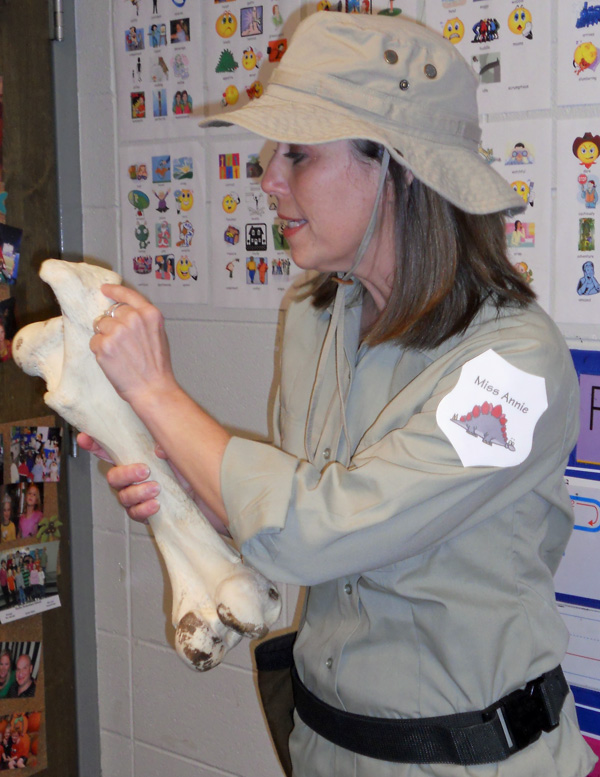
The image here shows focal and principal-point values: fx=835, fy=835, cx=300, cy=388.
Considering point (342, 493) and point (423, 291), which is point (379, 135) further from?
point (342, 493)

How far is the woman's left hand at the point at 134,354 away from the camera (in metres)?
0.93

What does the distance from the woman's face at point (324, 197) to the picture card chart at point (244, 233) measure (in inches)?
28.9

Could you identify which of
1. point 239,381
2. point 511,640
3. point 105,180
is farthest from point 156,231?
point 511,640

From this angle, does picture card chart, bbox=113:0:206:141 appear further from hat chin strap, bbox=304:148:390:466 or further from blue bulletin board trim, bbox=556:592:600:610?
blue bulletin board trim, bbox=556:592:600:610

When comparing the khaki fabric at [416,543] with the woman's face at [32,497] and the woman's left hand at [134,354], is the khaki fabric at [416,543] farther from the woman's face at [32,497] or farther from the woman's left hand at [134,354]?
the woman's face at [32,497]

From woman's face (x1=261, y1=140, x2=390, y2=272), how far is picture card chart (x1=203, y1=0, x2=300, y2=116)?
0.81 metres

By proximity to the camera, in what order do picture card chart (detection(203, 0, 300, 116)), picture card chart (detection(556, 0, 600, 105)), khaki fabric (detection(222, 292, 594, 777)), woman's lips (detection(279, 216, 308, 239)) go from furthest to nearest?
picture card chart (detection(203, 0, 300, 116)) < picture card chart (detection(556, 0, 600, 105)) < woman's lips (detection(279, 216, 308, 239)) < khaki fabric (detection(222, 292, 594, 777))

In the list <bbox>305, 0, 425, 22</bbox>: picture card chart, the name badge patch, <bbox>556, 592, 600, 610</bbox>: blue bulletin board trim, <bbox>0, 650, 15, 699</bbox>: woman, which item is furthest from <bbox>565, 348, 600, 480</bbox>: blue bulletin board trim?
<bbox>0, 650, 15, 699</bbox>: woman

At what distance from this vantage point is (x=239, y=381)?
6.41ft

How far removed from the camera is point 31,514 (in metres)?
2.05

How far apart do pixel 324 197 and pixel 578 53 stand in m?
0.66

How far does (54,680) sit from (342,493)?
158 centimetres

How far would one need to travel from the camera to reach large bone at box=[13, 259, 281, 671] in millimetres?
984

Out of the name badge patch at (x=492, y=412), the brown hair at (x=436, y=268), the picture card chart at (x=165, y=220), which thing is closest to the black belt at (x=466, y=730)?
the name badge patch at (x=492, y=412)
